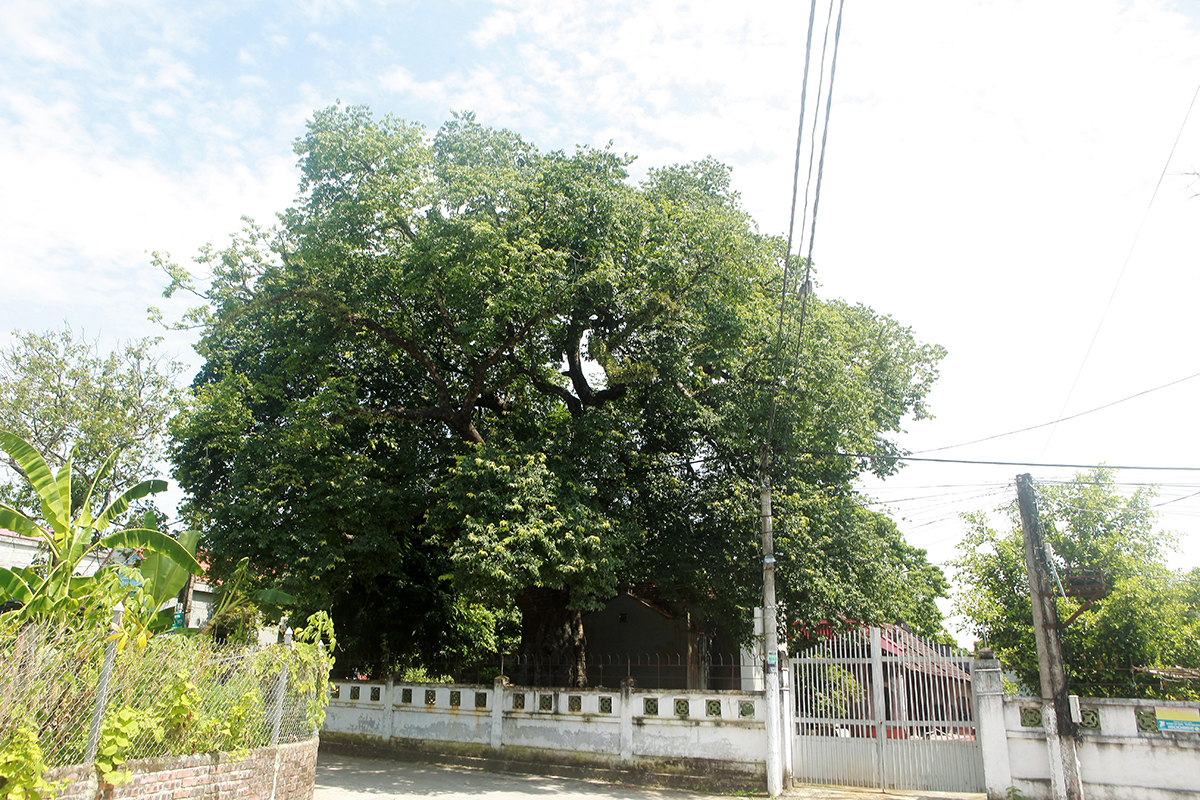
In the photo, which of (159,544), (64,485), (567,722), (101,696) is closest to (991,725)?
(567,722)

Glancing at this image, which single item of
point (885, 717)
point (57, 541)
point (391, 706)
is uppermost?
point (57, 541)

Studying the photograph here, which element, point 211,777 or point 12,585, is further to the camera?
point 12,585

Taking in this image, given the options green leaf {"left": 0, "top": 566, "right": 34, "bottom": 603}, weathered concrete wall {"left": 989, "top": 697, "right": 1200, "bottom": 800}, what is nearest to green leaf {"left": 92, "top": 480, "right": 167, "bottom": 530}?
green leaf {"left": 0, "top": 566, "right": 34, "bottom": 603}

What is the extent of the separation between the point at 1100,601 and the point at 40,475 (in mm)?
18268

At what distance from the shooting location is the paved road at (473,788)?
11.4m

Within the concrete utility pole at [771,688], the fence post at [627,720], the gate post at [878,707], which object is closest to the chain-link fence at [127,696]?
the fence post at [627,720]

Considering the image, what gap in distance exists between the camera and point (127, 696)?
650 centimetres

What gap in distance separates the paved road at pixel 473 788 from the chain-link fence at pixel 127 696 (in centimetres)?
340

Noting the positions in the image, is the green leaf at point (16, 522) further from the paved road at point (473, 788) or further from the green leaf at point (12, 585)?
the paved road at point (473, 788)

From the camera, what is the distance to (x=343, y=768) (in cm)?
1430

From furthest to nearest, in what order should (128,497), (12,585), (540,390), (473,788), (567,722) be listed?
(540,390), (567,722), (473,788), (128,497), (12,585)

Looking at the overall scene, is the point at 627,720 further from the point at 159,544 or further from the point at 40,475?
the point at 40,475

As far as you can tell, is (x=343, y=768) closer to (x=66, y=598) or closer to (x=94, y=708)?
(x=66, y=598)

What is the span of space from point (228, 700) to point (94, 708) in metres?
1.86
